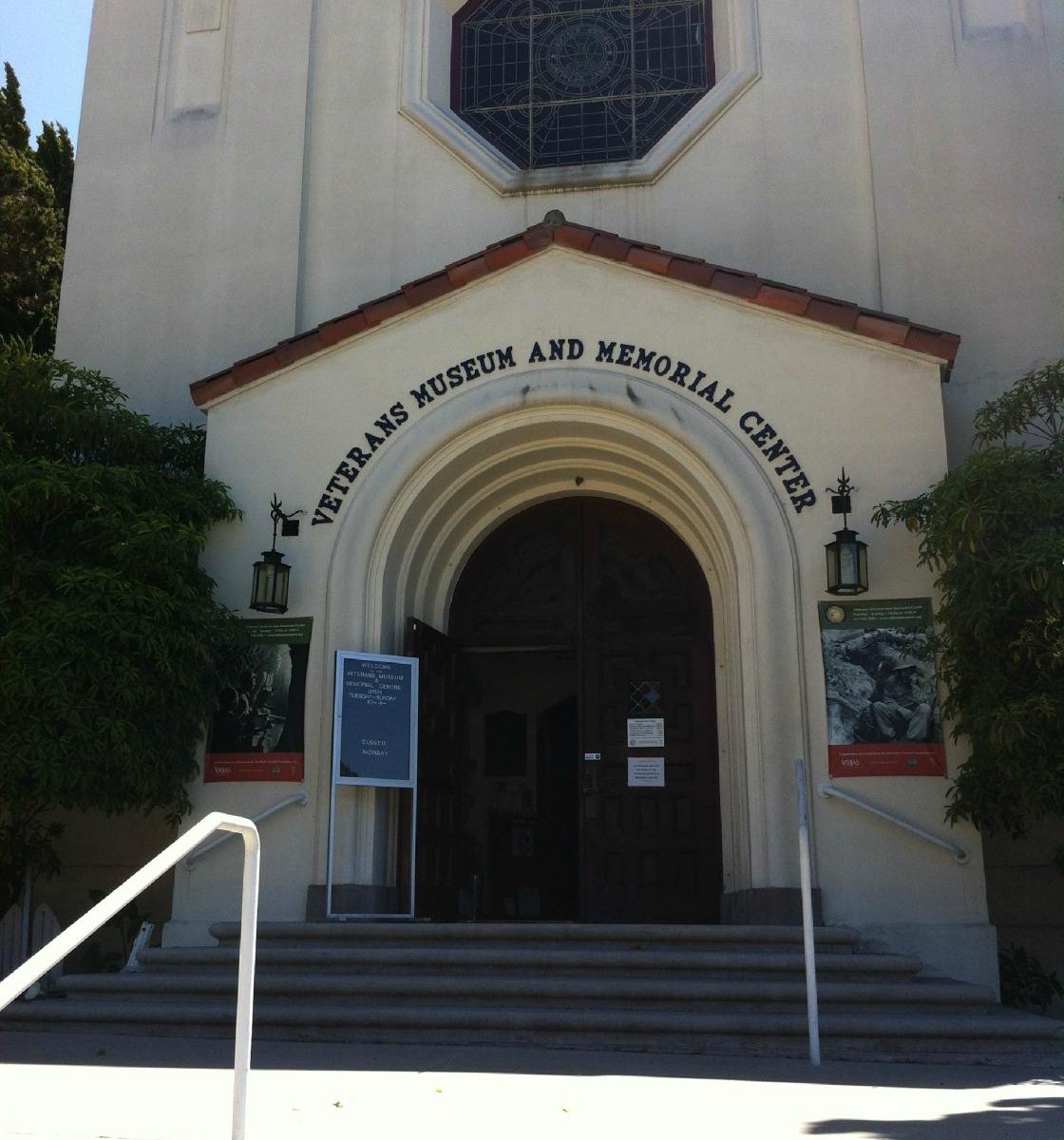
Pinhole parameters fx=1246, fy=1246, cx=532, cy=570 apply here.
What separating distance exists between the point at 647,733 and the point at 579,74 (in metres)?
7.28

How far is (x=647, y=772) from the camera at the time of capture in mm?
10578

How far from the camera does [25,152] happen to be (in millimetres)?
19609

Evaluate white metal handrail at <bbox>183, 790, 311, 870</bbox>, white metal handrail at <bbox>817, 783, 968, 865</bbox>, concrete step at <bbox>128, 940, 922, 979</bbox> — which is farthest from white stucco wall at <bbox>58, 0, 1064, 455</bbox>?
concrete step at <bbox>128, 940, 922, 979</bbox>

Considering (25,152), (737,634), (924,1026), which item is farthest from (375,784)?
(25,152)

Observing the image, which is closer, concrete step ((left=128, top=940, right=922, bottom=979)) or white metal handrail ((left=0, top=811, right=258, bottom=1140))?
white metal handrail ((left=0, top=811, right=258, bottom=1140))

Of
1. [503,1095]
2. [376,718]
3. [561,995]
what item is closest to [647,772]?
[376,718]

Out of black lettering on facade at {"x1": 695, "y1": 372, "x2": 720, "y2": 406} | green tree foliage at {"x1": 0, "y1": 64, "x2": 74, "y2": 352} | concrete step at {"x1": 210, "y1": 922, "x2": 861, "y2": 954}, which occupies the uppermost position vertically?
green tree foliage at {"x1": 0, "y1": 64, "x2": 74, "y2": 352}

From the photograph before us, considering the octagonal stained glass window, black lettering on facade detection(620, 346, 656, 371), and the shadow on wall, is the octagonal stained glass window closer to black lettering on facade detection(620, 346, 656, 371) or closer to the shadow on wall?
black lettering on facade detection(620, 346, 656, 371)

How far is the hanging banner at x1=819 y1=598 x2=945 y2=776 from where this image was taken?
873 centimetres

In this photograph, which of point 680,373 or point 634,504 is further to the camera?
point 634,504

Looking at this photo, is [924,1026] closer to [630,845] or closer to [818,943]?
[818,943]

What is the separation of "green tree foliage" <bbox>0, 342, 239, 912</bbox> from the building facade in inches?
26.4

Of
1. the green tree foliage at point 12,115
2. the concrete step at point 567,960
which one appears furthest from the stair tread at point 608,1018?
the green tree foliage at point 12,115

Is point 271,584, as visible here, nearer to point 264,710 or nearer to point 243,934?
point 264,710
